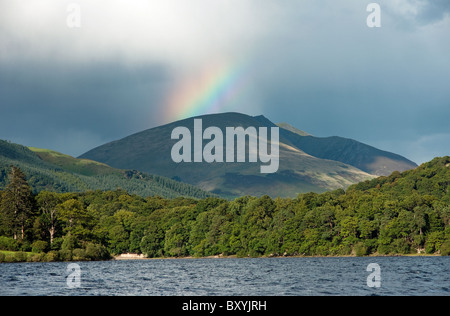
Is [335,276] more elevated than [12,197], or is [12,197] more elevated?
[12,197]

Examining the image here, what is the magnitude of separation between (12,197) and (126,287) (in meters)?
97.5

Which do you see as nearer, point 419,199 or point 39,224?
point 39,224

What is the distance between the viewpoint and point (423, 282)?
8069 centimetres

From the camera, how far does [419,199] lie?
7805 inches
